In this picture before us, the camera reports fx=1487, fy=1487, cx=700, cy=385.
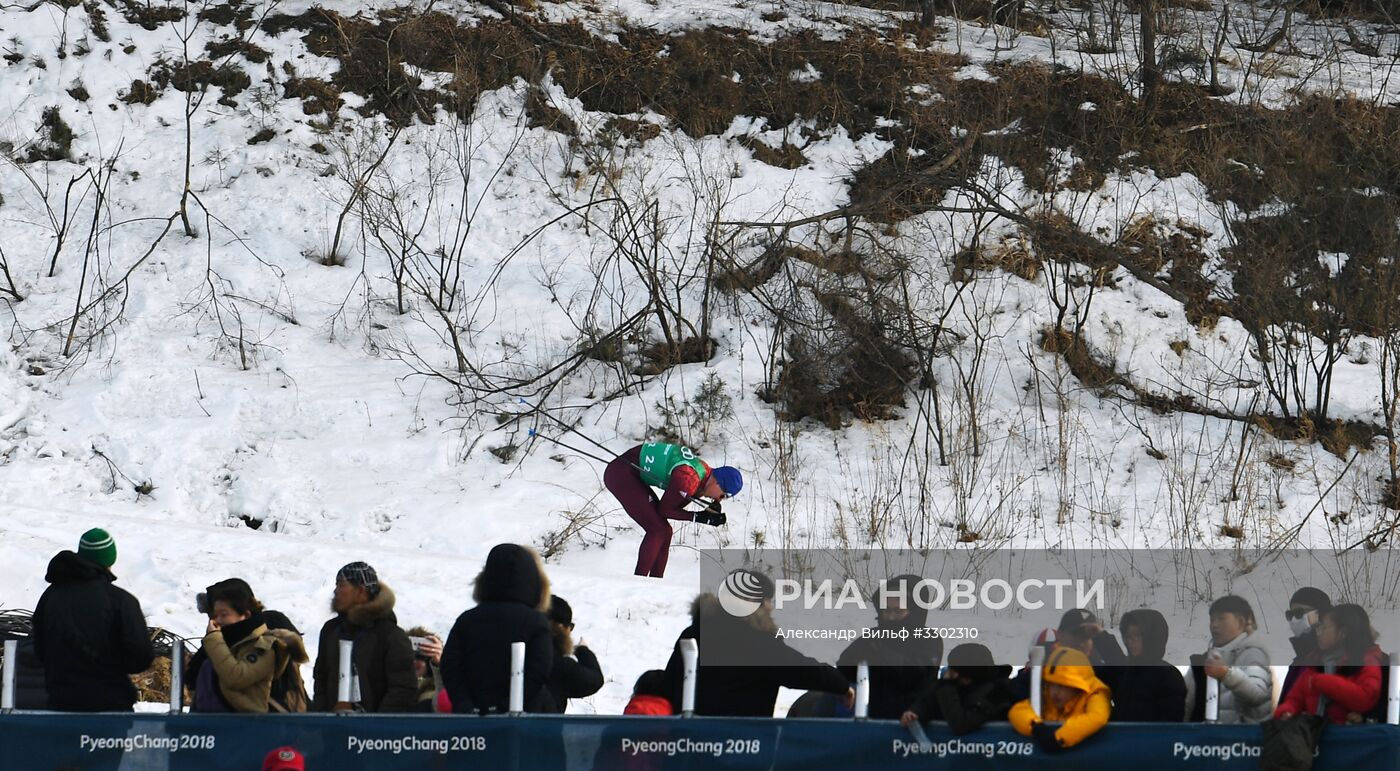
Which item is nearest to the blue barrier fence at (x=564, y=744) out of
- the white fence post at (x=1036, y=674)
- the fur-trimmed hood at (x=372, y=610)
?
the white fence post at (x=1036, y=674)

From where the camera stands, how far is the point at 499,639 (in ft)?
20.0

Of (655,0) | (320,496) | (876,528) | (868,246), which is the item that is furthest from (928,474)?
(655,0)

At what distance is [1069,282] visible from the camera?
14750 millimetres

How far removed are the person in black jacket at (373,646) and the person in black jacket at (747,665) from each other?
1177 mm

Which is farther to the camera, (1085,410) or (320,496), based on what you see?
(1085,410)

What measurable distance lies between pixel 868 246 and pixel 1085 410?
273cm

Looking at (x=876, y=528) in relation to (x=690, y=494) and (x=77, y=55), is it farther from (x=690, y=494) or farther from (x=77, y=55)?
(x=77, y=55)

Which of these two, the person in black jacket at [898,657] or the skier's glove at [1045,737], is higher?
the person in black jacket at [898,657]

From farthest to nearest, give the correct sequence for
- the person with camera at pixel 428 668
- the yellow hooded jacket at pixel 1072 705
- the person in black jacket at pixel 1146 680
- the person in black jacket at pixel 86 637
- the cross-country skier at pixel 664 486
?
the cross-country skier at pixel 664 486
the person with camera at pixel 428 668
the person in black jacket at pixel 86 637
the person in black jacket at pixel 1146 680
the yellow hooded jacket at pixel 1072 705

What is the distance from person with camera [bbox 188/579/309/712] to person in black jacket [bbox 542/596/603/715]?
107 cm

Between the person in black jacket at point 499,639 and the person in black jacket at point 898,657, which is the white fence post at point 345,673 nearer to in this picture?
the person in black jacket at point 499,639

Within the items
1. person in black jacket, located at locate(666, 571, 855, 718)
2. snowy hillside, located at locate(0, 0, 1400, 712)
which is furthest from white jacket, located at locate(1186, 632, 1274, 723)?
snowy hillside, located at locate(0, 0, 1400, 712)

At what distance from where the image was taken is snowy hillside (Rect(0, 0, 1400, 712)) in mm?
12328

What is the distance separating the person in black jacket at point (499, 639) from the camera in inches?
240
